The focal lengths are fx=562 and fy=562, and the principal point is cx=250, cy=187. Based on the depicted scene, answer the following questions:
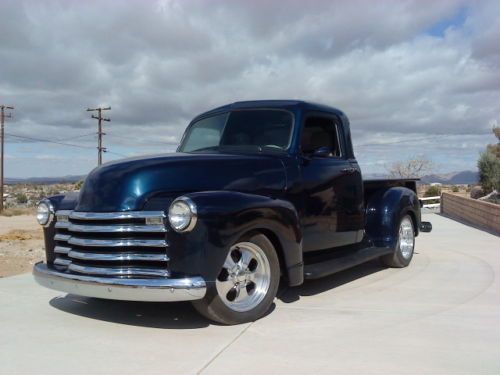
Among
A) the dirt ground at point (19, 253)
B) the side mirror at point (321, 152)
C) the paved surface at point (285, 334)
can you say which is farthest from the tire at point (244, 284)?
the dirt ground at point (19, 253)

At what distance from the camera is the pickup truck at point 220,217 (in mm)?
4367

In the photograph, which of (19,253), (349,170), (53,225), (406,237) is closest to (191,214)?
(53,225)

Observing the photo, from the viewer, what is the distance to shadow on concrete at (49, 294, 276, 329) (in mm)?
4977

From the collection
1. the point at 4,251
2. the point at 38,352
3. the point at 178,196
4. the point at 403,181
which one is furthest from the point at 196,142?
the point at 4,251

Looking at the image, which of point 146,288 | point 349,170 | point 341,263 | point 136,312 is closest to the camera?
point 146,288

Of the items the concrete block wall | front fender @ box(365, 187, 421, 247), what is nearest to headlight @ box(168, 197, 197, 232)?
front fender @ box(365, 187, 421, 247)

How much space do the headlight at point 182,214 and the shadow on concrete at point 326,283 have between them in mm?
2022

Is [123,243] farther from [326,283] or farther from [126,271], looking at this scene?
[326,283]

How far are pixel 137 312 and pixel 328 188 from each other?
7.96 feet

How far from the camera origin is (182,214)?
432cm

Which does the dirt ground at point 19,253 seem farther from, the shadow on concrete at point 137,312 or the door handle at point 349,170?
the door handle at point 349,170

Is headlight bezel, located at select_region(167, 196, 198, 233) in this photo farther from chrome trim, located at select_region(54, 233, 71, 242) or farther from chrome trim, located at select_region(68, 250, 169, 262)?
chrome trim, located at select_region(54, 233, 71, 242)

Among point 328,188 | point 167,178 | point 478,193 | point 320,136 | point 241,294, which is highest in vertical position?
point 320,136

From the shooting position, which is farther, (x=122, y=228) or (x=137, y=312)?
(x=137, y=312)
